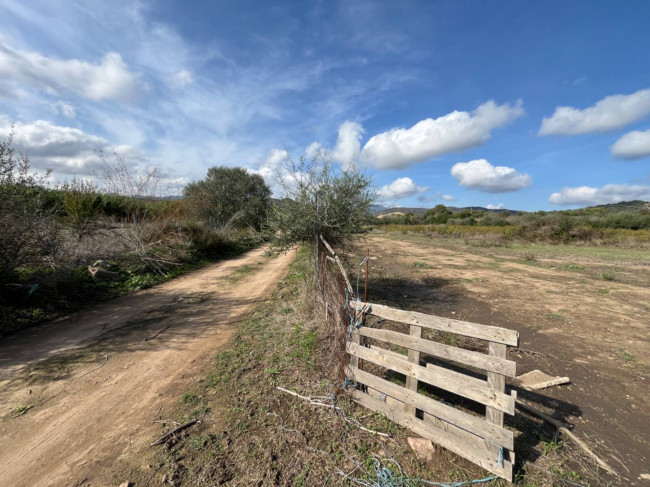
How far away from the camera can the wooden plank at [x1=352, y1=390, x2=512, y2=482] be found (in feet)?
8.82

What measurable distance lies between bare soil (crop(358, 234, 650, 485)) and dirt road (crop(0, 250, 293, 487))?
16.7 ft

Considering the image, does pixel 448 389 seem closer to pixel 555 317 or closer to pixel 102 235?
pixel 555 317

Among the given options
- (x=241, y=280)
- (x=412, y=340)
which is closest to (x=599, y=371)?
(x=412, y=340)

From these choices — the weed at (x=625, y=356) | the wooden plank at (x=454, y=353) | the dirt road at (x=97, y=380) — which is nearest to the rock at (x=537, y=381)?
the weed at (x=625, y=356)

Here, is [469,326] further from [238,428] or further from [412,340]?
[238,428]

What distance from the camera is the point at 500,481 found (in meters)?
2.70

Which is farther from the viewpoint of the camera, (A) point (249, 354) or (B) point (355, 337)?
(A) point (249, 354)

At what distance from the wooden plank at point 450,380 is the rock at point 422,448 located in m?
0.67

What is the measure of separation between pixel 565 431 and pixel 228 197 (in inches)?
1083

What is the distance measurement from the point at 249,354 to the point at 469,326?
146 inches

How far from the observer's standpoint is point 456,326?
3.09 m

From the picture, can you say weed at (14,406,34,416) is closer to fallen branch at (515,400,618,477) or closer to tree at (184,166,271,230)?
fallen branch at (515,400,618,477)

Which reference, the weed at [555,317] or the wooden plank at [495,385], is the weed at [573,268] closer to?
the weed at [555,317]

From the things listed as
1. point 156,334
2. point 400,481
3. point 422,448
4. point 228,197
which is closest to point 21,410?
point 156,334
